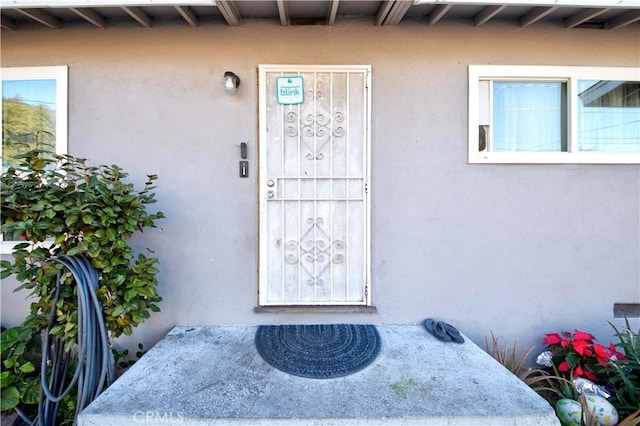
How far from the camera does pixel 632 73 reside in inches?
95.7

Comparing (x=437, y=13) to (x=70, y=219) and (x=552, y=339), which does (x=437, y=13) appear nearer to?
(x=552, y=339)

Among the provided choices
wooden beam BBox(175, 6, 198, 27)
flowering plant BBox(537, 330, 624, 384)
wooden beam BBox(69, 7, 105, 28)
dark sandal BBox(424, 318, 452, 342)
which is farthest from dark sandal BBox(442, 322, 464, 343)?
wooden beam BBox(69, 7, 105, 28)

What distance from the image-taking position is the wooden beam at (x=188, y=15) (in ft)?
6.92

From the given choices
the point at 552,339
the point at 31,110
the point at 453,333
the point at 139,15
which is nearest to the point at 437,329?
the point at 453,333

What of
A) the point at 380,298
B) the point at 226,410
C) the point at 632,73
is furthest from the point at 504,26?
the point at 226,410

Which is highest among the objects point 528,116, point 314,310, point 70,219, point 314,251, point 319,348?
point 528,116

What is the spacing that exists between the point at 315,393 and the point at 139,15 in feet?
9.55

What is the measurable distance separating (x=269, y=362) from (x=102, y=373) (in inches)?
40.6

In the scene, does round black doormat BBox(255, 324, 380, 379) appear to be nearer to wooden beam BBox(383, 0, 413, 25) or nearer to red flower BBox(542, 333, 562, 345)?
red flower BBox(542, 333, 562, 345)

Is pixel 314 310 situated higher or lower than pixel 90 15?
lower

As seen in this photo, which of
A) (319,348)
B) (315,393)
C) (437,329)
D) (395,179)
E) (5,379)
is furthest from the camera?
(395,179)

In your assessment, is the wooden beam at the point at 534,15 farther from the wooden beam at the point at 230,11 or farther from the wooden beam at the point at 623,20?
the wooden beam at the point at 230,11

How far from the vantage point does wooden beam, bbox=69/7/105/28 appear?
84.0 inches

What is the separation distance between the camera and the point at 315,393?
5.54 feet
